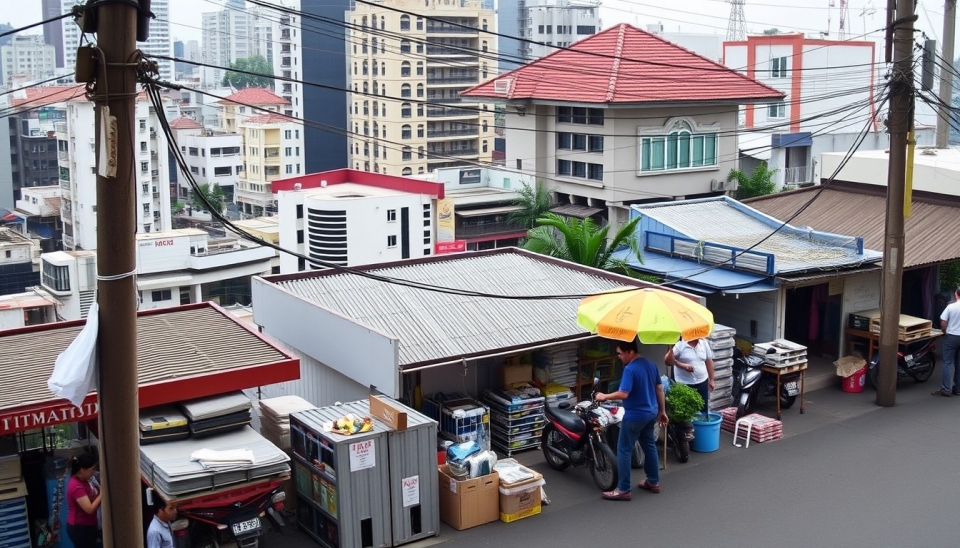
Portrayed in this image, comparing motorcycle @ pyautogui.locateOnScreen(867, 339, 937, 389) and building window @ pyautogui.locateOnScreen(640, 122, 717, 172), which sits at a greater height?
building window @ pyautogui.locateOnScreen(640, 122, 717, 172)

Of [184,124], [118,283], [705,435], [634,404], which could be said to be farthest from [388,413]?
[184,124]

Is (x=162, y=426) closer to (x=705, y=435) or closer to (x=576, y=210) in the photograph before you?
(x=705, y=435)

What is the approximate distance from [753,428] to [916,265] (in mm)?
4923

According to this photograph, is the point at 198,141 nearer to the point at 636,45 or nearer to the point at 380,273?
the point at 636,45

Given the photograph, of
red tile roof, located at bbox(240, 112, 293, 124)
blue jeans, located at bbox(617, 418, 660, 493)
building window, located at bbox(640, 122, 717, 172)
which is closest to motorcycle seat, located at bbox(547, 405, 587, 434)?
blue jeans, located at bbox(617, 418, 660, 493)

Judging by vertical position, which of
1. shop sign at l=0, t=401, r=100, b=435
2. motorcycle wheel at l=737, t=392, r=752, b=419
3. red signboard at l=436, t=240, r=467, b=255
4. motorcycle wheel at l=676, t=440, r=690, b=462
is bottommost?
red signboard at l=436, t=240, r=467, b=255

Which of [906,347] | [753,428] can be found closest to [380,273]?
[753,428]

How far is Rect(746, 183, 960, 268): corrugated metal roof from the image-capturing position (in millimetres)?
16844

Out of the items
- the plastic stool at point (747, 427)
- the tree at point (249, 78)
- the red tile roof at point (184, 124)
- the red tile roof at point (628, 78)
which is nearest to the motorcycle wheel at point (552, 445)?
the plastic stool at point (747, 427)

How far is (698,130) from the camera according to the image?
40.5 meters

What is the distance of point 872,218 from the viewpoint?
62.4 feet

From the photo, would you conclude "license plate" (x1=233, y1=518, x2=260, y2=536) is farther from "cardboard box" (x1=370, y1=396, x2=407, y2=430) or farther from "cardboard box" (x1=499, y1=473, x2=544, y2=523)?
"cardboard box" (x1=499, y1=473, x2=544, y2=523)

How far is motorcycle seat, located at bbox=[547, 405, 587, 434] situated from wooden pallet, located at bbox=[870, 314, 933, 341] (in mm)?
6449

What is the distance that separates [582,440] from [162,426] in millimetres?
4709
